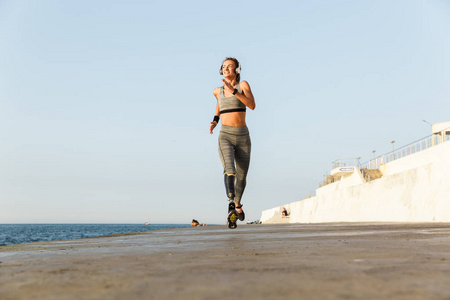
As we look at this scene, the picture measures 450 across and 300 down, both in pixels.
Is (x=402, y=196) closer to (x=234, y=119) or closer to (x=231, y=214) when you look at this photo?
(x=234, y=119)

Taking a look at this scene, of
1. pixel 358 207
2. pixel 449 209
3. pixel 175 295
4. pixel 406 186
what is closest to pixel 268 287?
pixel 175 295

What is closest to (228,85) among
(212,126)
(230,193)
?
(212,126)

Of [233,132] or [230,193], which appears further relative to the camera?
[233,132]

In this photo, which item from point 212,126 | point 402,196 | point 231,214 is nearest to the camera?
point 231,214

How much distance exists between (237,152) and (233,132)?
0.39m

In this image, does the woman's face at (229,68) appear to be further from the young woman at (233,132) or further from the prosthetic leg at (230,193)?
the prosthetic leg at (230,193)

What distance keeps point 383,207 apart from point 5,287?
24.3 metres

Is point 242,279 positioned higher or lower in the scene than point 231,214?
lower

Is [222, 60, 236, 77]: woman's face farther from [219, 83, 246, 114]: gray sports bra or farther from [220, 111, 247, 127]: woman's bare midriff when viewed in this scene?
[220, 111, 247, 127]: woman's bare midriff

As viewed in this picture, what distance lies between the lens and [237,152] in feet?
25.7

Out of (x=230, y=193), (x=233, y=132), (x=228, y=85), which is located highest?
(x=228, y=85)

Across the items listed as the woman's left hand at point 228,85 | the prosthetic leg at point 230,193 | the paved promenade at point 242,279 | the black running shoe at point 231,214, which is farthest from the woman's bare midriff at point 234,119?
the paved promenade at point 242,279

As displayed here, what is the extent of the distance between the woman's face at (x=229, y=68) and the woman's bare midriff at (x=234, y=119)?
697mm

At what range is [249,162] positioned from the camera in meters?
7.93
